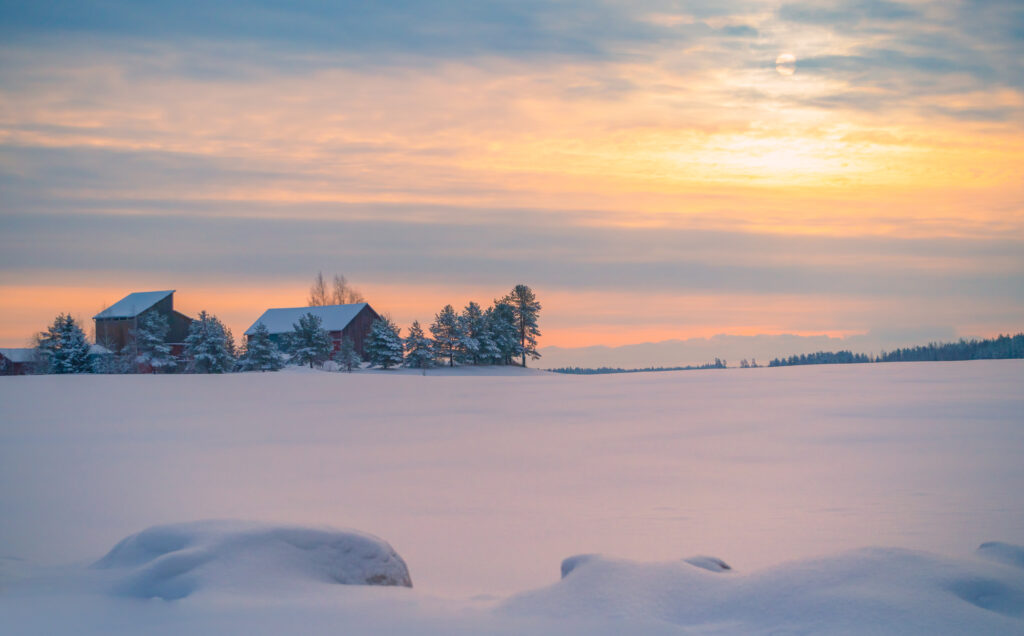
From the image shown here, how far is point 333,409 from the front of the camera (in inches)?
765

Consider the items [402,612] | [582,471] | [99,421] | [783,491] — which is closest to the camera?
[402,612]

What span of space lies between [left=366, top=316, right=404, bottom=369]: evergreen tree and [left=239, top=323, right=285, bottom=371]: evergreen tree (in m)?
6.37

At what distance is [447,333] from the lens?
50.8m

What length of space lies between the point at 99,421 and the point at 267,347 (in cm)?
2924

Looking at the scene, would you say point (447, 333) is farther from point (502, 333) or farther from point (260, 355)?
point (260, 355)

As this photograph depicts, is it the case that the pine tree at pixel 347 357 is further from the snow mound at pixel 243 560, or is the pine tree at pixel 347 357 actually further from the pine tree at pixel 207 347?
the snow mound at pixel 243 560

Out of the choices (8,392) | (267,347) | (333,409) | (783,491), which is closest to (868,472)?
(783,491)

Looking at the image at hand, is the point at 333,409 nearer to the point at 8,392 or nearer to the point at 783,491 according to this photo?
the point at 8,392

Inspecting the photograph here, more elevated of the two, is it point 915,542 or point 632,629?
point 632,629

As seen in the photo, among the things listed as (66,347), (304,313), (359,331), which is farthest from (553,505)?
(304,313)

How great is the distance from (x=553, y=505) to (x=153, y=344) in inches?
1607

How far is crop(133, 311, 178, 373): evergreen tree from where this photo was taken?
41.9 meters

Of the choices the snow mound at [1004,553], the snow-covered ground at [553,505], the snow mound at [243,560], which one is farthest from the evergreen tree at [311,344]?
the snow mound at [1004,553]

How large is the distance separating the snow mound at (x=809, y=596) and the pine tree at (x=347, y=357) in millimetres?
42515
